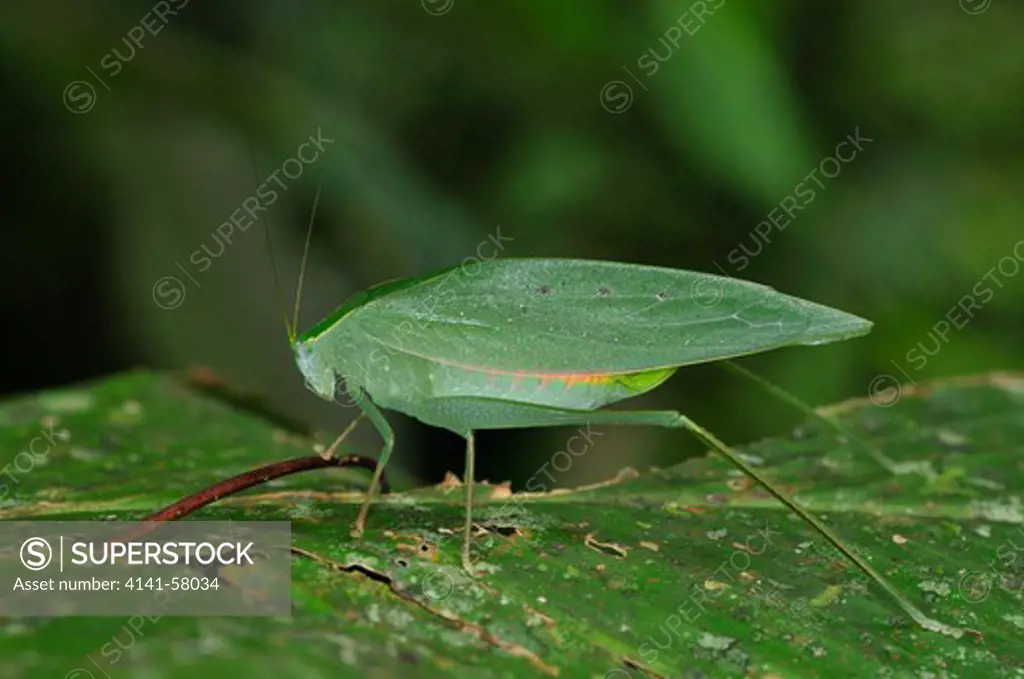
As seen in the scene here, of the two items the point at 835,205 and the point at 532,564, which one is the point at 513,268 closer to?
the point at 532,564

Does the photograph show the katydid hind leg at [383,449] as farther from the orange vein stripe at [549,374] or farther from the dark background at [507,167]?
the dark background at [507,167]

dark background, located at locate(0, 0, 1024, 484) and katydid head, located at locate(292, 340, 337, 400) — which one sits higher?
dark background, located at locate(0, 0, 1024, 484)

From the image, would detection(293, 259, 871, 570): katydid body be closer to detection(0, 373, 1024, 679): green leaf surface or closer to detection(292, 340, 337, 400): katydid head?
detection(292, 340, 337, 400): katydid head

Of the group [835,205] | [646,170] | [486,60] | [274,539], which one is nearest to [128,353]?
[486,60]

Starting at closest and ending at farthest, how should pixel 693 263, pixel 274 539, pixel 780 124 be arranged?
pixel 274 539, pixel 780 124, pixel 693 263

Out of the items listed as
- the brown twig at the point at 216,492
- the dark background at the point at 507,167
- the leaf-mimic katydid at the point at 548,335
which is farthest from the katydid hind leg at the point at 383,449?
the dark background at the point at 507,167

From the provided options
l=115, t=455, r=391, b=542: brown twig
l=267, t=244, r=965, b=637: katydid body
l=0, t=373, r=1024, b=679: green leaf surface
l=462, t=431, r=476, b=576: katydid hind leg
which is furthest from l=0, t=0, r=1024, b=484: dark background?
l=115, t=455, r=391, b=542: brown twig
